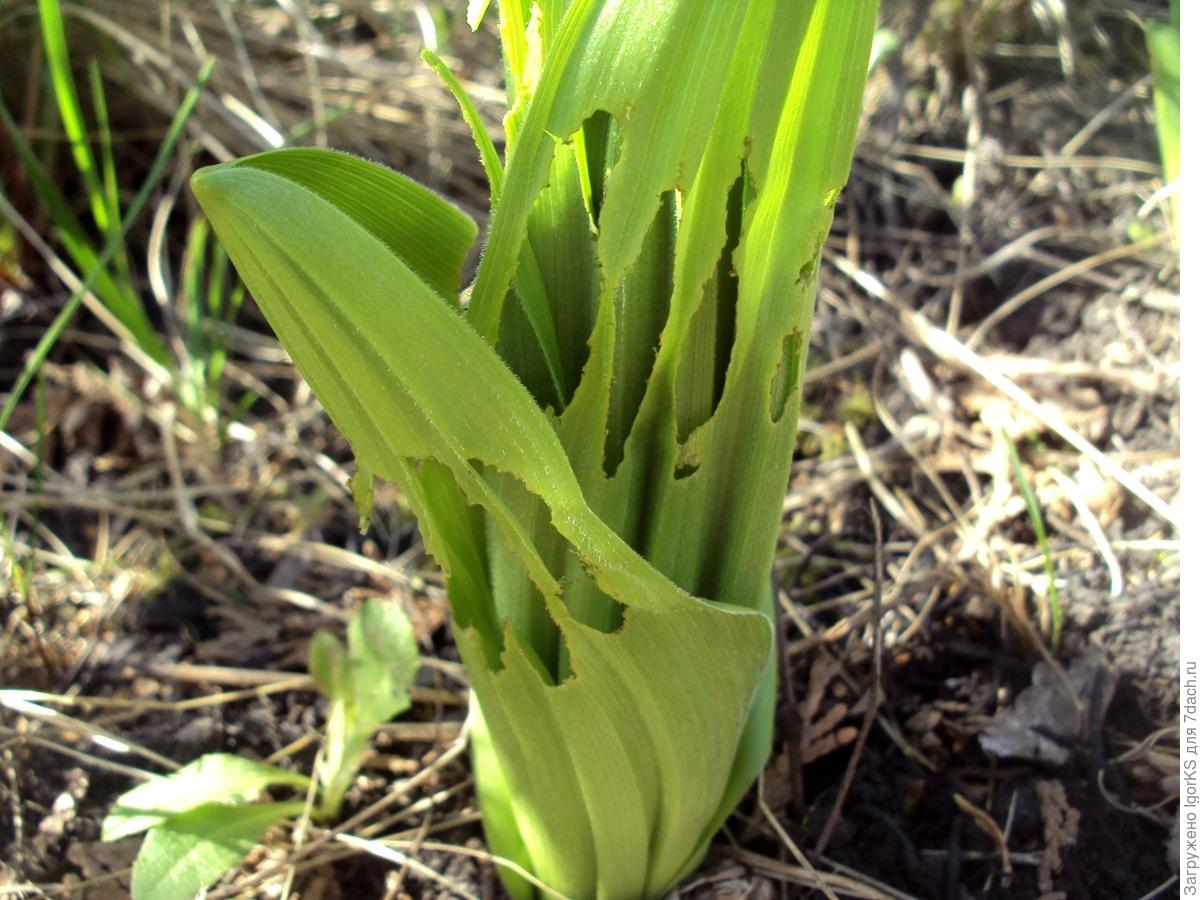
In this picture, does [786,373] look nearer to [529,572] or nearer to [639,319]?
[639,319]

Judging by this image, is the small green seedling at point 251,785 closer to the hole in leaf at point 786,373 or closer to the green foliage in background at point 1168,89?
the hole in leaf at point 786,373

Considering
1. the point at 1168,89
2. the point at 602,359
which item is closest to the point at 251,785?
the point at 602,359

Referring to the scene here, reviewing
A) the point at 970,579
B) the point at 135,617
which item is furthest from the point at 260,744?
the point at 970,579

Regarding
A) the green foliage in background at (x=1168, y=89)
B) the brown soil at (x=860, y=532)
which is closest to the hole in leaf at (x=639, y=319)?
the brown soil at (x=860, y=532)

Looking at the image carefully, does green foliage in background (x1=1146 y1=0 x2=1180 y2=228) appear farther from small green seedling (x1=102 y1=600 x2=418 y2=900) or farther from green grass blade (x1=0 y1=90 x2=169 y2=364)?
green grass blade (x1=0 y1=90 x2=169 y2=364)

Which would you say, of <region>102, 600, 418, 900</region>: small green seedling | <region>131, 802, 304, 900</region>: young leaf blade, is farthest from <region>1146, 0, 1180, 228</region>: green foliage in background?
<region>131, 802, 304, 900</region>: young leaf blade

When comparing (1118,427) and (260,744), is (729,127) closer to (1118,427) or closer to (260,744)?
(260,744)
